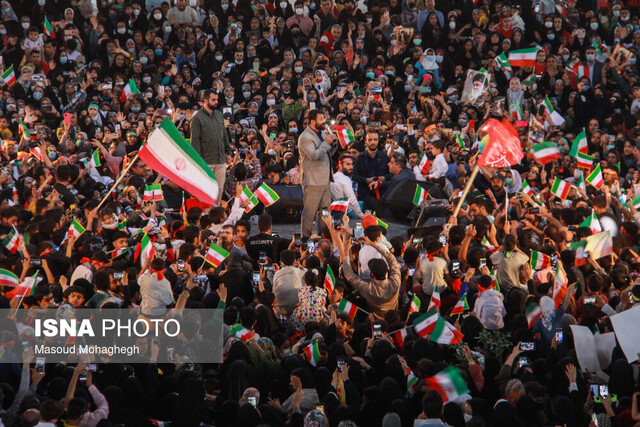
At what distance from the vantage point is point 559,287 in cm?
1068

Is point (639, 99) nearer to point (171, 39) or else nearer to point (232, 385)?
point (171, 39)

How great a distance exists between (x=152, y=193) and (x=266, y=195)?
1.38 meters

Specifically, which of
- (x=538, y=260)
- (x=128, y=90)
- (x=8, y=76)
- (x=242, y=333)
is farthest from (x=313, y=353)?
(x=8, y=76)

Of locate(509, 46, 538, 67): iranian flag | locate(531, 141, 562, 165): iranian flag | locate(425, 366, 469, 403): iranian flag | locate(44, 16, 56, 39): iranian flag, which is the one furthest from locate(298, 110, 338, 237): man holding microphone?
locate(44, 16, 56, 39): iranian flag

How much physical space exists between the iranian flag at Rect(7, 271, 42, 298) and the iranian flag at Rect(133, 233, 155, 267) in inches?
49.3

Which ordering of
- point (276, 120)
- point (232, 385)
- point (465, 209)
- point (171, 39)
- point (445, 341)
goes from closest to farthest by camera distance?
point (232, 385) → point (445, 341) → point (465, 209) → point (276, 120) → point (171, 39)

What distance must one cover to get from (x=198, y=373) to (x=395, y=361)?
162 centimetres

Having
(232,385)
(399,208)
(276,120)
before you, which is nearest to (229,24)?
(276,120)

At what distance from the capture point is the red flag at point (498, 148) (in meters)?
13.7

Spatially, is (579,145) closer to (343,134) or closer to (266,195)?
(343,134)

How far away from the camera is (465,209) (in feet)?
46.6

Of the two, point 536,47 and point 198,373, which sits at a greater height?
point 536,47

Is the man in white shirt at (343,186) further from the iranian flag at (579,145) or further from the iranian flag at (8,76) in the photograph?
the iranian flag at (8,76)

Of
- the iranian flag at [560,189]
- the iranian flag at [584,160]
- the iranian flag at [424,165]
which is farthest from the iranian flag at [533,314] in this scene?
the iranian flag at [584,160]
